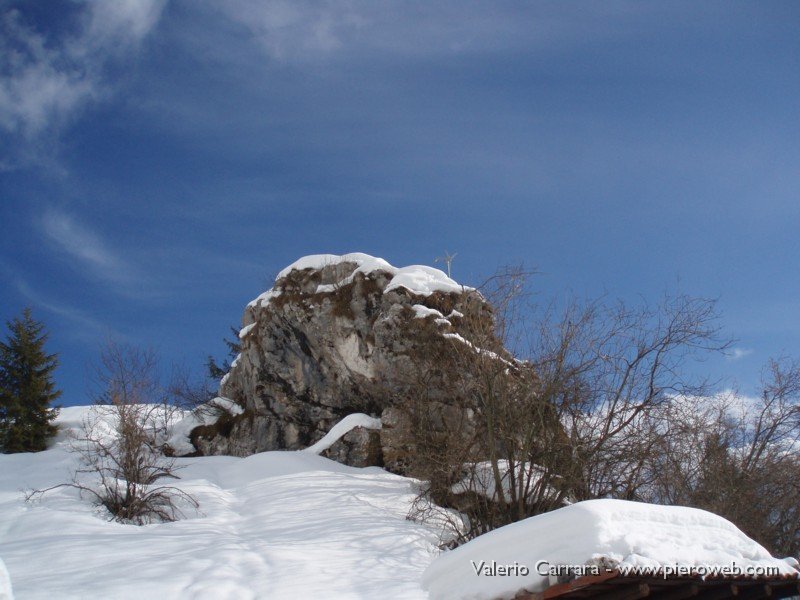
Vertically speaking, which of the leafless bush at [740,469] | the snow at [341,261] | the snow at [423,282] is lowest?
the leafless bush at [740,469]

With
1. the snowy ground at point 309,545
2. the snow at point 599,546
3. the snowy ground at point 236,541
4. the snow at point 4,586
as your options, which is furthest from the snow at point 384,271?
the snow at point 4,586

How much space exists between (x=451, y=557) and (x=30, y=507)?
367 inches

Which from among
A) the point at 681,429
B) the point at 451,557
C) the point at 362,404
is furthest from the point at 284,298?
the point at 451,557

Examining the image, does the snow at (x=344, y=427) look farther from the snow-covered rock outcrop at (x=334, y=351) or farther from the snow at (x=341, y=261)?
the snow at (x=341, y=261)

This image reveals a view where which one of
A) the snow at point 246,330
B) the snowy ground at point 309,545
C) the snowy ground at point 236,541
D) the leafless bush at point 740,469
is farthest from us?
the snow at point 246,330

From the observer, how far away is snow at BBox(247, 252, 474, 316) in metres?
18.3

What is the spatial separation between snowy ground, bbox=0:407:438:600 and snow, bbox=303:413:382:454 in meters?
1.31

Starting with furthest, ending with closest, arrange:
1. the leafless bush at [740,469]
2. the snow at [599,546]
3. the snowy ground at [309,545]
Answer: the leafless bush at [740,469] → the snowy ground at [309,545] → the snow at [599,546]

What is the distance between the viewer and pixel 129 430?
13492 mm

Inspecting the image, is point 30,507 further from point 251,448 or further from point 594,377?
point 594,377

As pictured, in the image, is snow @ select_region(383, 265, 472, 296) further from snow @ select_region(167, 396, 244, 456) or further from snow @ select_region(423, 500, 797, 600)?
snow @ select_region(423, 500, 797, 600)

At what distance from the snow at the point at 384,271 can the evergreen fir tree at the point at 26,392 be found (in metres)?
9.58

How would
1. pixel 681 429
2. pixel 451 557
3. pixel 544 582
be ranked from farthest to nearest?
pixel 681 429 → pixel 451 557 → pixel 544 582

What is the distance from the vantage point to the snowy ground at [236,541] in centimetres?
723
